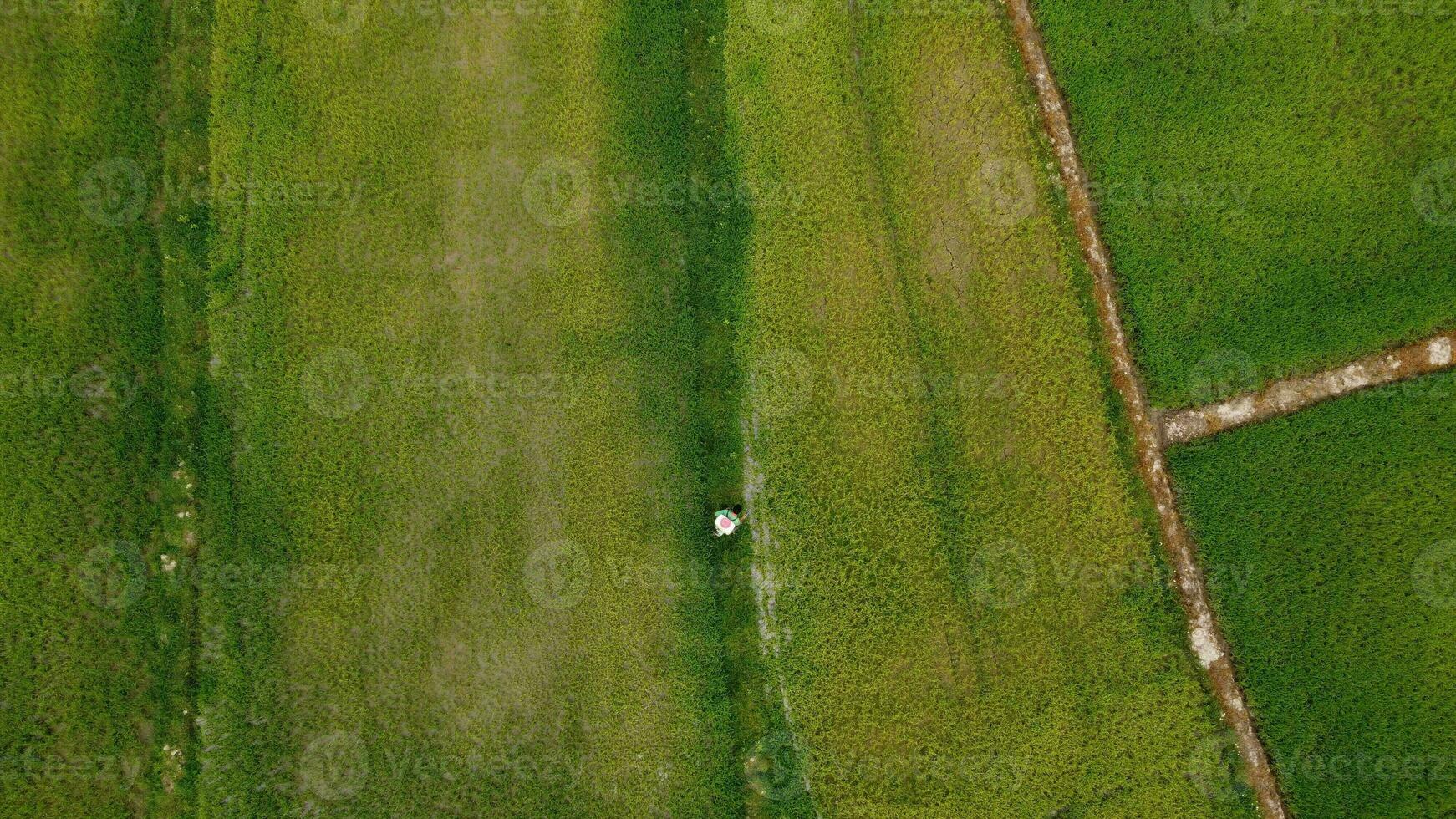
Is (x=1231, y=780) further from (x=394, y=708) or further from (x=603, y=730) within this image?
(x=394, y=708)

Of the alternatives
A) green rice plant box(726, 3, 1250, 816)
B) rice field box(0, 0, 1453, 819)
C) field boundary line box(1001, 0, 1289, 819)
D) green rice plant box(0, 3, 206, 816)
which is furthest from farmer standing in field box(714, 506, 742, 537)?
green rice plant box(0, 3, 206, 816)

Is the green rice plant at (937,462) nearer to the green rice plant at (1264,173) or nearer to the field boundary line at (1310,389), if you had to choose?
the green rice plant at (1264,173)

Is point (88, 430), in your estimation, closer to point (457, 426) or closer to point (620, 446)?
point (457, 426)

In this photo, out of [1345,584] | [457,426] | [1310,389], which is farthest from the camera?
[457,426]

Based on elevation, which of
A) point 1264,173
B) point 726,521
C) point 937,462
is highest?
point 1264,173

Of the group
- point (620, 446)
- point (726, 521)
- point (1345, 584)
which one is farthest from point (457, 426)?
point (1345, 584)

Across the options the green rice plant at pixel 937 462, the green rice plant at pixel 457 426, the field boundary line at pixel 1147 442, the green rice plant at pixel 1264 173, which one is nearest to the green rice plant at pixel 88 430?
the green rice plant at pixel 457 426
